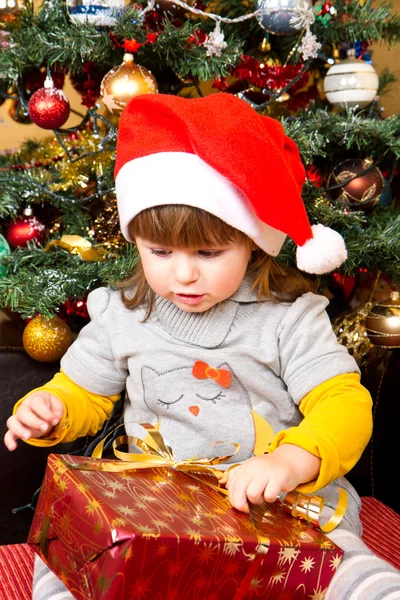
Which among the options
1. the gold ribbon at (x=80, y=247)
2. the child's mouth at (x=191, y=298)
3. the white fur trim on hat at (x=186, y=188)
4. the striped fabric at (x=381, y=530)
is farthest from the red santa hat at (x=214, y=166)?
the striped fabric at (x=381, y=530)

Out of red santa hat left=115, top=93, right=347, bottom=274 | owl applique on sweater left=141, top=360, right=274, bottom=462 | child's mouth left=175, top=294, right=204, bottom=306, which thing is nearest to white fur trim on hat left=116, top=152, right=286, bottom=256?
Result: red santa hat left=115, top=93, right=347, bottom=274

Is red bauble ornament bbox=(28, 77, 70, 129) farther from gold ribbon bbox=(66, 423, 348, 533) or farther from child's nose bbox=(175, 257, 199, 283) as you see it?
gold ribbon bbox=(66, 423, 348, 533)

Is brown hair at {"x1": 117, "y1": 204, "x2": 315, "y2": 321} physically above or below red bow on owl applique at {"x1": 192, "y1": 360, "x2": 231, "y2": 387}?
above

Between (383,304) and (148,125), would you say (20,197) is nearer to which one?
(148,125)

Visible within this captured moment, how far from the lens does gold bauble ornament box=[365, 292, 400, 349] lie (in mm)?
1237

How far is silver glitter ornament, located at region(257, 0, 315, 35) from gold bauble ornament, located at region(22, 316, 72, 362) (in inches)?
23.9

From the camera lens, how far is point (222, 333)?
1.04 m

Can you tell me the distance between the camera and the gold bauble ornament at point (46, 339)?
47.6 inches

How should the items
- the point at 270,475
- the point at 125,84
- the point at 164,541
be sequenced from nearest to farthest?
the point at 164,541
the point at 270,475
the point at 125,84

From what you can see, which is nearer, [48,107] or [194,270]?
[194,270]

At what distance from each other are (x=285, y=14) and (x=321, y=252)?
46 cm

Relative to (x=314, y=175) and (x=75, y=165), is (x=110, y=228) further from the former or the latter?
(x=314, y=175)

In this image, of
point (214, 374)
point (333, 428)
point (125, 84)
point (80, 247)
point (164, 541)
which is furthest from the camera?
point (80, 247)

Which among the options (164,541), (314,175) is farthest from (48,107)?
(164,541)
